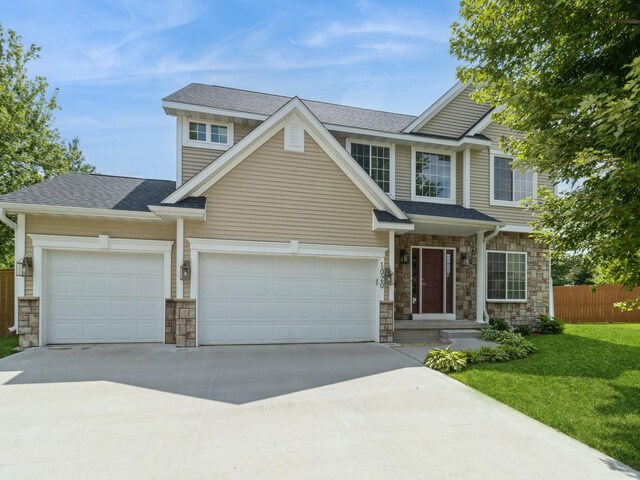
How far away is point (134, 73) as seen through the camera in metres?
10.6

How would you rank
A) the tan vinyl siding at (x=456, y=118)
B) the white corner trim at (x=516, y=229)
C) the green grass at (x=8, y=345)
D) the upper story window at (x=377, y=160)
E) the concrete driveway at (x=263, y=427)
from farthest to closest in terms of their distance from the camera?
the tan vinyl siding at (x=456, y=118), the white corner trim at (x=516, y=229), the upper story window at (x=377, y=160), the green grass at (x=8, y=345), the concrete driveway at (x=263, y=427)

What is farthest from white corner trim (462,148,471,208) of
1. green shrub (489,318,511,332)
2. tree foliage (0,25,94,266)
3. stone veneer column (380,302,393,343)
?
tree foliage (0,25,94,266)

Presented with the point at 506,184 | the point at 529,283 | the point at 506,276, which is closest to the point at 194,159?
the point at 506,184

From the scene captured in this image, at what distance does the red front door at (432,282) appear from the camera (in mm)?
11008

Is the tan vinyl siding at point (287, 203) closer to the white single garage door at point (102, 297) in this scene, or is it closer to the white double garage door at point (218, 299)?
the white double garage door at point (218, 299)

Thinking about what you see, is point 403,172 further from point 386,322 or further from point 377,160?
point 386,322

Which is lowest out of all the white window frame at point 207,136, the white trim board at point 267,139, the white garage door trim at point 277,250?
the white garage door trim at point 277,250

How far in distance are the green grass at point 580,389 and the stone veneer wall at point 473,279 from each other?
7.76ft

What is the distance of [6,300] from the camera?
392 inches

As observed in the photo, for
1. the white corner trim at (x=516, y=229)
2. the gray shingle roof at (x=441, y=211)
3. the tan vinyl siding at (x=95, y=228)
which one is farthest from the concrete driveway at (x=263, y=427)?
the white corner trim at (x=516, y=229)

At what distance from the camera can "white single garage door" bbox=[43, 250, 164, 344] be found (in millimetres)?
8281

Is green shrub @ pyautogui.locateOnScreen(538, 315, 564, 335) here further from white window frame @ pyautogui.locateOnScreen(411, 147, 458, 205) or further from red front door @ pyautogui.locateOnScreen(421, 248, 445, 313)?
white window frame @ pyautogui.locateOnScreen(411, 147, 458, 205)

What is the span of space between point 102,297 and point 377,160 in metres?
8.61

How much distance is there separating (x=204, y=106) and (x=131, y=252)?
14.8 ft
